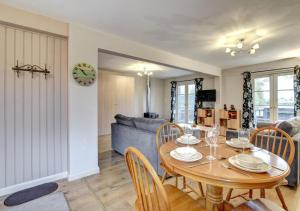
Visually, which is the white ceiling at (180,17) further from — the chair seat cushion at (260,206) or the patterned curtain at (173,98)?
the patterned curtain at (173,98)

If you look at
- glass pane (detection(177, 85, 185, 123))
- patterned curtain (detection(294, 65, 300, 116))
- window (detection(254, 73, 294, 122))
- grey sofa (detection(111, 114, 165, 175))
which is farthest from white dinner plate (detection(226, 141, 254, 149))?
glass pane (detection(177, 85, 185, 123))

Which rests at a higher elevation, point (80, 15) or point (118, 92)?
point (80, 15)

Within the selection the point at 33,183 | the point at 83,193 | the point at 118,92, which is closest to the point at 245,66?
the point at 118,92

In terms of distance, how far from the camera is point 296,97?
4.22 meters

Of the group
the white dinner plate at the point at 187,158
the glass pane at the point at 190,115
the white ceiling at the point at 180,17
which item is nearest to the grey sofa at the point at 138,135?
the white dinner plate at the point at 187,158

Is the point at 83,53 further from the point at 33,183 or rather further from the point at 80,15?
the point at 33,183

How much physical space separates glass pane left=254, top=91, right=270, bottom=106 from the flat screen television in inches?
51.0

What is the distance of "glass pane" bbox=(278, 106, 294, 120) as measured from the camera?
4457 millimetres

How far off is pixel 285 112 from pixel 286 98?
40 centimetres

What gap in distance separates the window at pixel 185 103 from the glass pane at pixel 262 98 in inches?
97.6

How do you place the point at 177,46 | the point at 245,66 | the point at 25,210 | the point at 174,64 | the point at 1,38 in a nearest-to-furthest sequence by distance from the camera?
the point at 25,210 → the point at 1,38 → the point at 177,46 → the point at 174,64 → the point at 245,66

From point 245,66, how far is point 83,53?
5.13 meters

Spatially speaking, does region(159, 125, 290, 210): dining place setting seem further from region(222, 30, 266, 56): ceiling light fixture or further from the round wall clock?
region(222, 30, 266, 56): ceiling light fixture

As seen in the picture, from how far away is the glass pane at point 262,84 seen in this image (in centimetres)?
491
